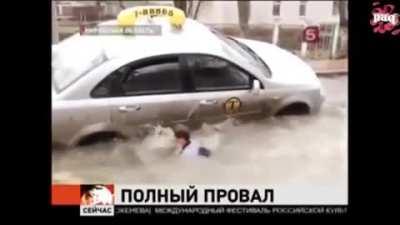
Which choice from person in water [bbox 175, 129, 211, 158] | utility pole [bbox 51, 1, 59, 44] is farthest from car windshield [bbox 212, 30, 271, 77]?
utility pole [bbox 51, 1, 59, 44]

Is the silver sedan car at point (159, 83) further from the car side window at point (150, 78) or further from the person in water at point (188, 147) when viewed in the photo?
the person in water at point (188, 147)

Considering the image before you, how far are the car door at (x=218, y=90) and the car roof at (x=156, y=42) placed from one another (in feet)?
0.29

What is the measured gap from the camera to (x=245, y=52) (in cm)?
478

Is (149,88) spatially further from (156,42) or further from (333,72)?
(333,72)

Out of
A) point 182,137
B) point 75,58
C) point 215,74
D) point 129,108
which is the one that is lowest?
point 182,137

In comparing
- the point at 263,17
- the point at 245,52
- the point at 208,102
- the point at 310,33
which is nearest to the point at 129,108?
the point at 208,102

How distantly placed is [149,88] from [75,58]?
0.58 meters

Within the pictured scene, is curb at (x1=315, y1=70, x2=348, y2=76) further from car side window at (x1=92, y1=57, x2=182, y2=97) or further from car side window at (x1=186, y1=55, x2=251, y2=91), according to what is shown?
car side window at (x1=92, y1=57, x2=182, y2=97)

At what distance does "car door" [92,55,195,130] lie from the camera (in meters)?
4.66

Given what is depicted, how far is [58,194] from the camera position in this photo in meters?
4.80

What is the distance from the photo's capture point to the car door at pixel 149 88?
466 cm
